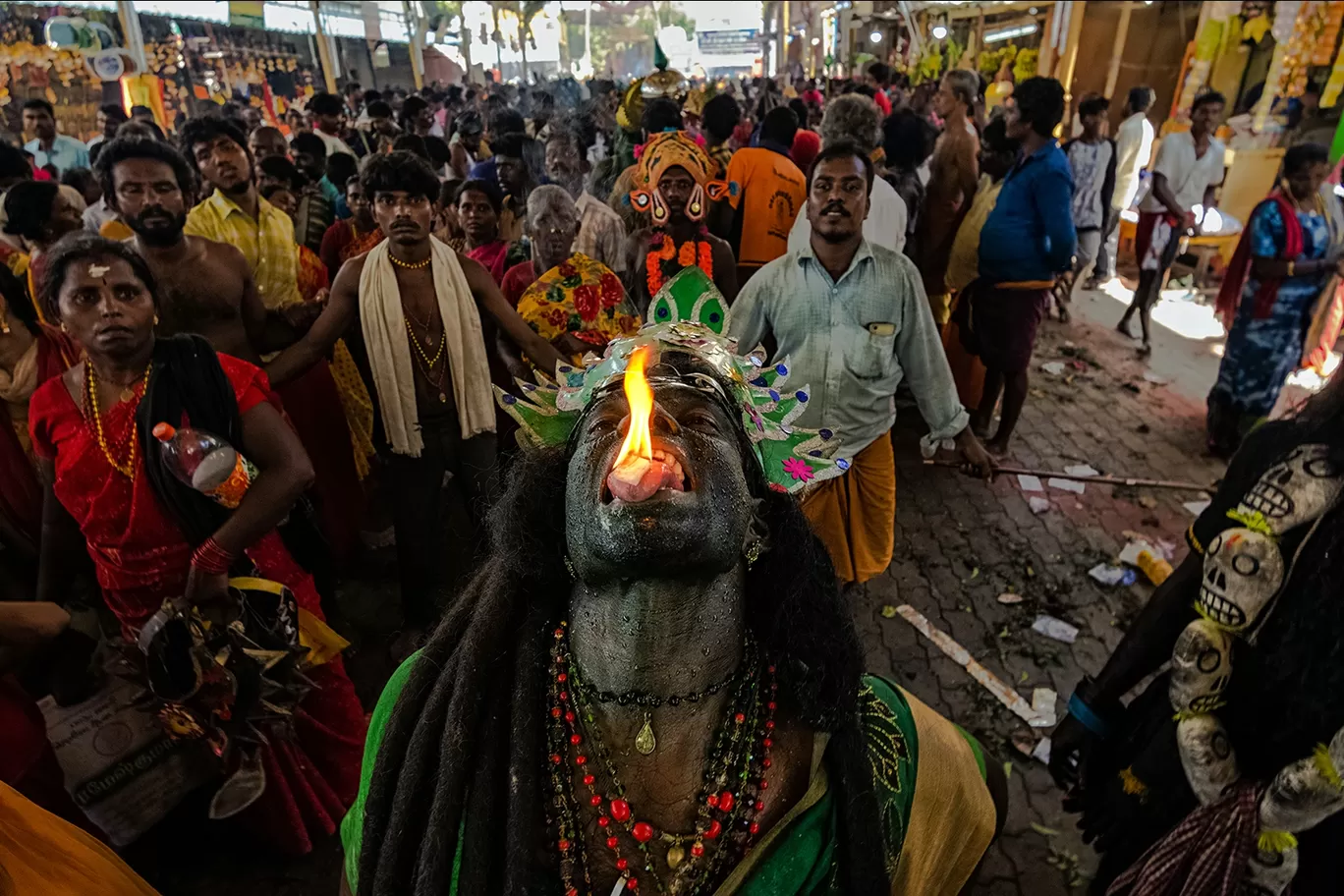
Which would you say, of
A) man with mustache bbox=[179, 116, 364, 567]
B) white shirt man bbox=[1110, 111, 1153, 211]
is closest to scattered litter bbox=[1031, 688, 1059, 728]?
man with mustache bbox=[179, 116, 364, 567]

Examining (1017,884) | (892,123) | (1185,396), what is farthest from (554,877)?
(1185,396)

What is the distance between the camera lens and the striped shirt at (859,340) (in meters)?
3.38

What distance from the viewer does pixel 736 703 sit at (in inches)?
58.7

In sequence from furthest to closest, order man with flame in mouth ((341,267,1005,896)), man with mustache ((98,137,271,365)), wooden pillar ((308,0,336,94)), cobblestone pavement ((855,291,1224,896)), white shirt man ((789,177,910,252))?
wooden pillar ((308,0,336,94))
white shirt man ((789,177,910,252))
man with mustache ((98,137,271,365))
cobblestone pavement ((855,291,1224,896))
man with flame in mouth ((341,267,1005,896))

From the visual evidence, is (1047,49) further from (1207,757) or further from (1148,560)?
(1207,757)

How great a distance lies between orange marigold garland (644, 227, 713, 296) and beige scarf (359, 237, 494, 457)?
1.21 meters

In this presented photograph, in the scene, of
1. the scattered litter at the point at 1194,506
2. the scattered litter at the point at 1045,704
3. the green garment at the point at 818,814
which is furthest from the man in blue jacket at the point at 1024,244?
the green garment at the point at 818,814

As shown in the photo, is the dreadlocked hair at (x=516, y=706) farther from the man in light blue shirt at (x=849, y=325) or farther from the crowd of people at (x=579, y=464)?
the man in light blue shirt at (x=849, y=325)

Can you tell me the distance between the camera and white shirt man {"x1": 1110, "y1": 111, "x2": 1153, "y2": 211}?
29.1 ft

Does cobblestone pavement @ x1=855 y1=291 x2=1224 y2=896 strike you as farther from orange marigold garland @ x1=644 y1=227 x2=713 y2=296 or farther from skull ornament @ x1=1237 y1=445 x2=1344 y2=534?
orange marigold garland @ x1=644 y1=227 x2=713 y2=296

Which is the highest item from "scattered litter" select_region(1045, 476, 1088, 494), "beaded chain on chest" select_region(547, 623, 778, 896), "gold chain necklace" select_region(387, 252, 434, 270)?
"gold chain necklace" select_region(387, 252, 434, 270)

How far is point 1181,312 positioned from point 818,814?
9.81 meters

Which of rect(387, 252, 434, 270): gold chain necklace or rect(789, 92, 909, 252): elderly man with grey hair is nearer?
rect(387, 252, 434, 270): gold chain necklace

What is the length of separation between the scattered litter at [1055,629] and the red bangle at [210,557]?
3988 millimetres
